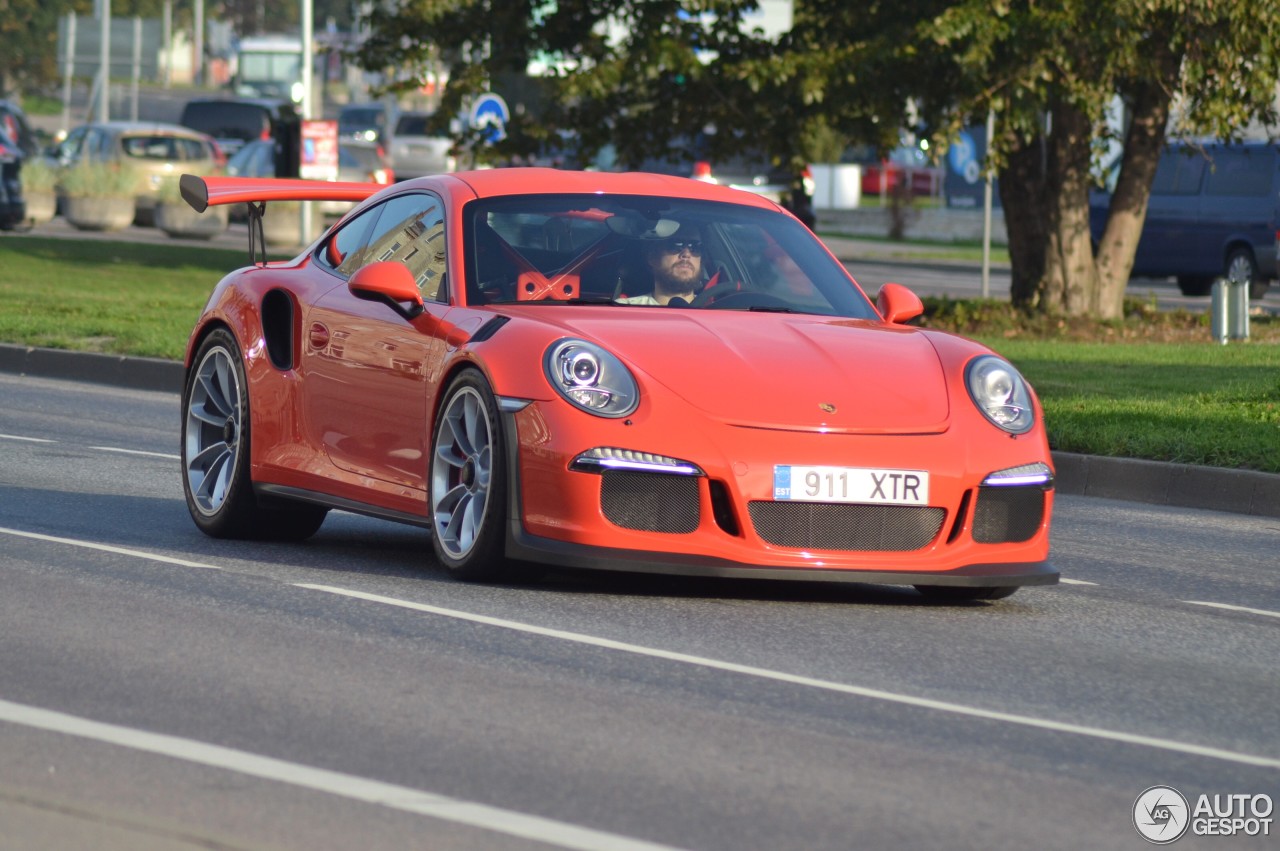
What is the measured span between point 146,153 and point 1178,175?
1680cm

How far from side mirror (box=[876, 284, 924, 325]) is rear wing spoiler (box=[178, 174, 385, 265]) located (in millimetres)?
2130

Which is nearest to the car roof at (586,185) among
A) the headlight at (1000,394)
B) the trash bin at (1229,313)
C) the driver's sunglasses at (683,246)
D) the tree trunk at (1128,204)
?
the driver's sunglasses at (683,246)

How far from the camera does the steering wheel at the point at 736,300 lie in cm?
842

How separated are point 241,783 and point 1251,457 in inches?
327

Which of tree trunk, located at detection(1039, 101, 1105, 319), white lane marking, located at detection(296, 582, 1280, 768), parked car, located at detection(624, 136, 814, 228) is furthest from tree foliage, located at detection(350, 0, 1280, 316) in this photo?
white lane marking, located at detection(296, 582, 1280, 768)

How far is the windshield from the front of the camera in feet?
27.5

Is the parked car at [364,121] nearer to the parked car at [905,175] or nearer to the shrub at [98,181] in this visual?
the parked car at [905,175]

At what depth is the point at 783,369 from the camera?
7.62m

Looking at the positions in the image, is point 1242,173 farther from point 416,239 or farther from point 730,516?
point 730,516

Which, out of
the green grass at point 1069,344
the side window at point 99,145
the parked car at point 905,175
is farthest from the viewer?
the parked car at point 905,175

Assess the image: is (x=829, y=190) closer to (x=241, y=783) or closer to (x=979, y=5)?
(x=979, y=5)

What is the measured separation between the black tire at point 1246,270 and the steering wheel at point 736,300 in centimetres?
2322

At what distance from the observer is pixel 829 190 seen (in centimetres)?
5741

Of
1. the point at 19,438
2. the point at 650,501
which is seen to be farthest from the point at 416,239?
the point at 19,438
